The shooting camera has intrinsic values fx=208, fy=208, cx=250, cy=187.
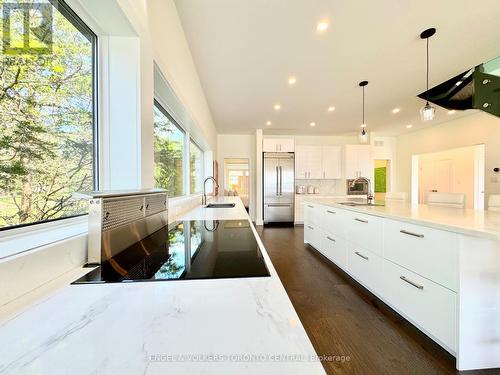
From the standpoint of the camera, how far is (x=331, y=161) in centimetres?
633

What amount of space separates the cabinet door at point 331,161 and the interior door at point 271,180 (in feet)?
4.98

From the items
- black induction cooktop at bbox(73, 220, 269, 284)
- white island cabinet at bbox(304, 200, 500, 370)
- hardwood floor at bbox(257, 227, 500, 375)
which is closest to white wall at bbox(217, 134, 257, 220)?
hardwood floor at bbox(257, 227, 500, 375)

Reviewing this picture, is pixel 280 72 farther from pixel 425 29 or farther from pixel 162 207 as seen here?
pixel 162 207

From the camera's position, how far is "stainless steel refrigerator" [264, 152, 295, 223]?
604 cm

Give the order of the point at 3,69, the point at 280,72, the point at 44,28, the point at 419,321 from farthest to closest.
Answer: the point at 280,72 < the point at 419,321 < the point at 44,28 < the point at 3,69

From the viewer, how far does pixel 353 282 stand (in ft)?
7.66

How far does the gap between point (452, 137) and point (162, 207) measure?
7046 mm

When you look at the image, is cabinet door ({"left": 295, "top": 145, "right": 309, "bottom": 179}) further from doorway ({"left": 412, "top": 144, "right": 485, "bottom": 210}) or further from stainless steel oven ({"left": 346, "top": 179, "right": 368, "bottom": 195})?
doorway ({"left": 412, "top": 144, "right": 485, "bottom": 210})

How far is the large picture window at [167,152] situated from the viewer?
6.41ft

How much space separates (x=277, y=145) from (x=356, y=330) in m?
5.08

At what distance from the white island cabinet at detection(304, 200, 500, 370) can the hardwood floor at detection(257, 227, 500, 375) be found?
118mm

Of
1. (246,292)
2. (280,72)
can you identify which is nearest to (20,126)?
(246,292)

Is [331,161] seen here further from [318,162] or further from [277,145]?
[277,145]

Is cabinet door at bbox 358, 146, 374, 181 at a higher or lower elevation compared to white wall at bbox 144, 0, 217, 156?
lower
